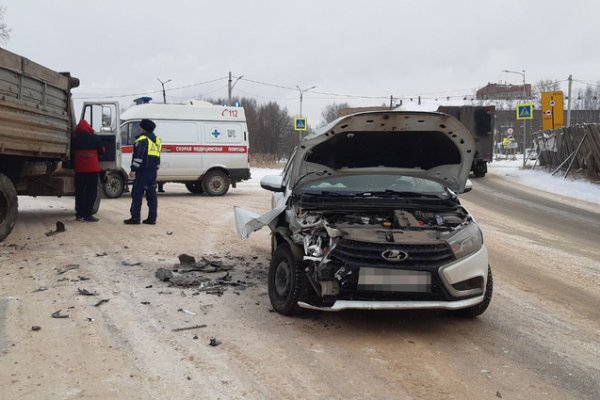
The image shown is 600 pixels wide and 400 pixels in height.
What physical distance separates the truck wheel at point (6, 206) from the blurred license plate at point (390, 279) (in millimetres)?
6002

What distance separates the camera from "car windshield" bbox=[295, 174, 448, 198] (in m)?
5.51

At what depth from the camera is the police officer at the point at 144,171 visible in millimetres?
10000

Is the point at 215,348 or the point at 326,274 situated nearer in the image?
the point at 215,348

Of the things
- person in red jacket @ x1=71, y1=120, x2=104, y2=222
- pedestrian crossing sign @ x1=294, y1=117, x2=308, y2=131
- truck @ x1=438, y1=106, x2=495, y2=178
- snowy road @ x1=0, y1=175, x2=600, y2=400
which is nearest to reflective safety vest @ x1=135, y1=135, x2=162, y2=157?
person in red jacket @ x1=71, y1=120, x2=104, y2=222

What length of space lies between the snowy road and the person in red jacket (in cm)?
261

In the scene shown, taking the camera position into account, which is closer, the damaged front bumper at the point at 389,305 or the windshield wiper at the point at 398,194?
the damaged front bumper at the point at 389,305

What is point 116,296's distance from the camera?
17.8ft

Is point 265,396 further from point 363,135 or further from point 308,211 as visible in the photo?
point 363,135

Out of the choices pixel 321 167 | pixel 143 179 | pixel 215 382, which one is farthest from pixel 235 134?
pixel 215 382

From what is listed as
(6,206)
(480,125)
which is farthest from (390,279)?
(480,125)

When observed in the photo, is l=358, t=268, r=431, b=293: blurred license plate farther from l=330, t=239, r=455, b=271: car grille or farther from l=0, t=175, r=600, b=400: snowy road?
l=0, t=175, r=600, b=400: snowy road

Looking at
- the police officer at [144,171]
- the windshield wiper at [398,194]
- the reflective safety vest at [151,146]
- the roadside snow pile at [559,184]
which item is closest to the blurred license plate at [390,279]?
the windshield wiper at [398,194]

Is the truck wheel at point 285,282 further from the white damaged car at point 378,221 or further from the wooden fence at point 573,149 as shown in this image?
the wooden fence at point 573,149

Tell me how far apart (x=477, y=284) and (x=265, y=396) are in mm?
2121
